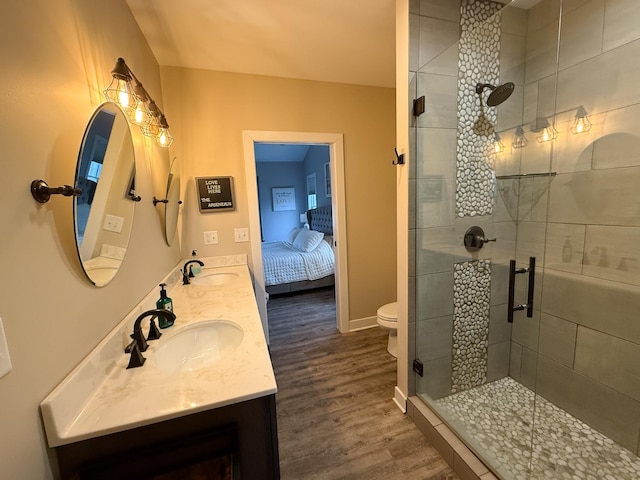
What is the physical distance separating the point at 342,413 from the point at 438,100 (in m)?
2.07

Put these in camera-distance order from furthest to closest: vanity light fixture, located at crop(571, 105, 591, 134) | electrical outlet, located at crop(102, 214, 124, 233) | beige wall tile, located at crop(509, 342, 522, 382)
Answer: beige wall tile, located at crop(509, 342, 522, 382) → vanity light fixture, located at crop(571, 105, 591, 134) → electrical outlet, located at crop(102, 214, 124, 233)

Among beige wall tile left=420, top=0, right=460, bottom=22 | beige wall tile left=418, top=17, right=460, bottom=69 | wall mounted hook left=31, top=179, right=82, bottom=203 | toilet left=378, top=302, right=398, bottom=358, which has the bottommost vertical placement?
toilet left=378, top=302, right=398, bottom=358

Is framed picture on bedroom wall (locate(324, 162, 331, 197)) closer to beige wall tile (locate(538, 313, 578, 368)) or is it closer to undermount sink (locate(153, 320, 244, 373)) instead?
beige wall tile (locate(538, 313, 578, 368))

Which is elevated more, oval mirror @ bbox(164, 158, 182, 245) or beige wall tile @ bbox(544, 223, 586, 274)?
oval mirror @ bbox(164, 158, 182, 245)

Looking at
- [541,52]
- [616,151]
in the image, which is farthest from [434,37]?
[616,151]

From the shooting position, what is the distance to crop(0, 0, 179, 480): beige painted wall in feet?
2.08

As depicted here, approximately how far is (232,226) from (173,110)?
1061mm

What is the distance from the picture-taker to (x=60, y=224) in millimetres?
831

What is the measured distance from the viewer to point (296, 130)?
255 cm

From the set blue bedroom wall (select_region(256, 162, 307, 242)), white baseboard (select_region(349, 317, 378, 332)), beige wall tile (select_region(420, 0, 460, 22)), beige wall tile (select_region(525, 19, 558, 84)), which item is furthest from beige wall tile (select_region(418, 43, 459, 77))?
blue bedroom wall (select_region(256, 162, 307, 242))

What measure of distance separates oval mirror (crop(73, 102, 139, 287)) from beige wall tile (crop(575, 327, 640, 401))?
2.50 m

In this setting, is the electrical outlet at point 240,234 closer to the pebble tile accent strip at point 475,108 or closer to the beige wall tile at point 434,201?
the beige wall tile at point 434,201

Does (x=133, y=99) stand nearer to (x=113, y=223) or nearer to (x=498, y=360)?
(x=113, y=223)

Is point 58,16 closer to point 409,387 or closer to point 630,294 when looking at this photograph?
point 409,387
